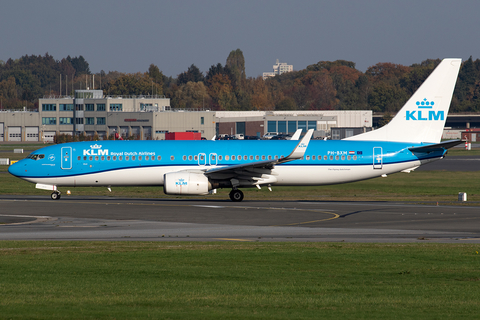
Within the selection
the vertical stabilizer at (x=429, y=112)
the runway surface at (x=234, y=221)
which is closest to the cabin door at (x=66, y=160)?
the runway surface at (x=234, y=221)

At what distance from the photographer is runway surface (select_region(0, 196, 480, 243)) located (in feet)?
77.8

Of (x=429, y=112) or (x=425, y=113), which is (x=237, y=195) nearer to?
(x=425, y=113)

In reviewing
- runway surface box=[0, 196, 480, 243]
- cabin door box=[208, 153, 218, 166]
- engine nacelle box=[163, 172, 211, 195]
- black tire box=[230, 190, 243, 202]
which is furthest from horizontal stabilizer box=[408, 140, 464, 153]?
engine nacelle box=[163, 172, 211, 195]

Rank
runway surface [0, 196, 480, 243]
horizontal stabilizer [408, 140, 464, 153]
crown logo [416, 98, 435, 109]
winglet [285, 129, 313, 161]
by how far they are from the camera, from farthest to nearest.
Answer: crown logo [416, 98, 435, 109] → horizontal stabilizer [408, 140, 464, 153] → winglet [285, 129, 313, 161] → runway surface [0, 196, 480, 243]

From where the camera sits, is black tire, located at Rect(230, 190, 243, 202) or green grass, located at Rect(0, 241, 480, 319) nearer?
green grass, located at Rect(0, 241, 480, 319)

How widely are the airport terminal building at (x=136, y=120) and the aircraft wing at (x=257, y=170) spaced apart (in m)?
110

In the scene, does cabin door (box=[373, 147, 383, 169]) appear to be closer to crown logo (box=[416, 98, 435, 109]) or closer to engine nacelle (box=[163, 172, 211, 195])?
crown logo (box=[416, 98, 435, 109])

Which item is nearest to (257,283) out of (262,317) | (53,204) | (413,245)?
(262,317)

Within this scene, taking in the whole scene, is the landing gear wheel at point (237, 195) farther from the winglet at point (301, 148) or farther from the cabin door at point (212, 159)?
the winglet at point (301, 148)

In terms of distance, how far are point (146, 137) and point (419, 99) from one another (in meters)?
116

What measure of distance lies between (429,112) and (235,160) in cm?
1328

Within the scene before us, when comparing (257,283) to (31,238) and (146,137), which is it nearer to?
(31,238)

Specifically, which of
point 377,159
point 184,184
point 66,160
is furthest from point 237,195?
point 66,160

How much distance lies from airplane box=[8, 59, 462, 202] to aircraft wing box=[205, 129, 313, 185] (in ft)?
0.23
